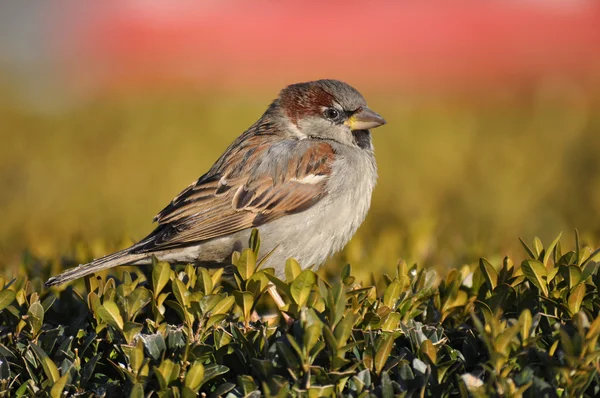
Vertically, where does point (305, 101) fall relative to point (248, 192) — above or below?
above

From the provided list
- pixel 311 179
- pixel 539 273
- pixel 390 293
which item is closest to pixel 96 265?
pixel 311 179

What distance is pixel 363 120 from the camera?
3.83 metres

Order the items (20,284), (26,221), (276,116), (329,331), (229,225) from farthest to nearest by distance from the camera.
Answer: (26,221) → (276,116) → (229,225) → (20,284) → (329,331)

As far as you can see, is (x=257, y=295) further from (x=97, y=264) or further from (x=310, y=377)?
(x=97, y=264)

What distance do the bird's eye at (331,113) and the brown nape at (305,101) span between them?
3cm

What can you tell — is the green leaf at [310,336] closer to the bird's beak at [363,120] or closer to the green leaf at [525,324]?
the green leaf at [525,324]

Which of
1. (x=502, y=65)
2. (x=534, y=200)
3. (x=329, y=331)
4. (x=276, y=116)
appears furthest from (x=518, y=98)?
(x=329, y=331)

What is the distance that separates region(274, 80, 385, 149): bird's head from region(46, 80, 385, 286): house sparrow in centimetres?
10

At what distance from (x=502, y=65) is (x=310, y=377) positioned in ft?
34.3

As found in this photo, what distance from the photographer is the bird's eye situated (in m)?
3.88

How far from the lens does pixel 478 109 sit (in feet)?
28.8

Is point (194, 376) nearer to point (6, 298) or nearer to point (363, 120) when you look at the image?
point (6, 298)

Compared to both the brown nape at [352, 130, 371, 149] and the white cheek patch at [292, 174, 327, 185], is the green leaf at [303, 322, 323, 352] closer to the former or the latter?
the white cheek patch at [292, 174, 327, 185]

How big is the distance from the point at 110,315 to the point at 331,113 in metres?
1.90
